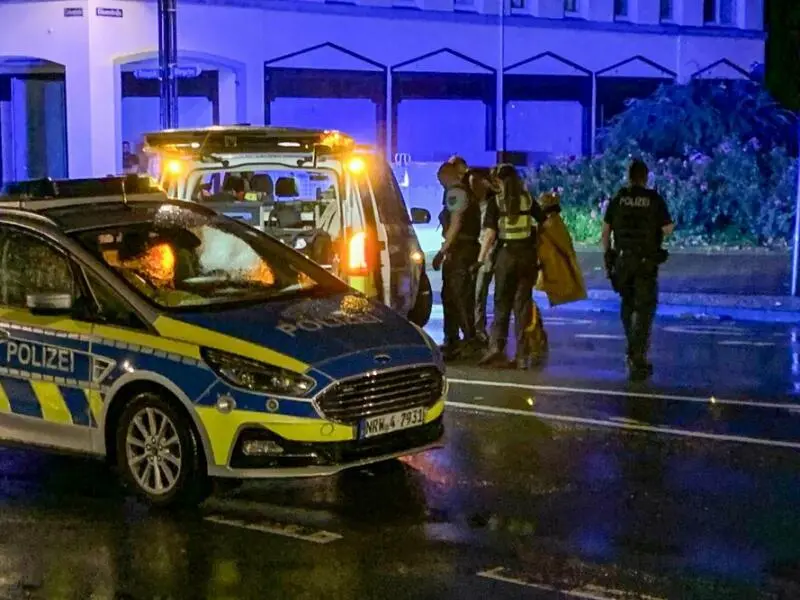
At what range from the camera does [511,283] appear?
1133 centimetres

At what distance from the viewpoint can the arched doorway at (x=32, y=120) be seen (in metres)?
26.8

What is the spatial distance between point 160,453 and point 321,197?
16.9 feet

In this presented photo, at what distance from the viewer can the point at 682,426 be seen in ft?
29.9

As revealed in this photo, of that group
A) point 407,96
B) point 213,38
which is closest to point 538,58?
point 407,96

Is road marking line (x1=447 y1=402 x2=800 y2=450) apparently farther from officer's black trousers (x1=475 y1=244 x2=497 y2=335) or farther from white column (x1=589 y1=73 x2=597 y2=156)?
white column (x1=589 y1=73 x2=597 y2=156)

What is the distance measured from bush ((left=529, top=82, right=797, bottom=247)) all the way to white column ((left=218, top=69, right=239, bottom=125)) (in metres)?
6.66

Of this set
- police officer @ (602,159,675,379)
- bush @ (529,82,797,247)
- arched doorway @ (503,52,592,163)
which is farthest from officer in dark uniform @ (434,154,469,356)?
arched doorway @ (503,52,592,163)

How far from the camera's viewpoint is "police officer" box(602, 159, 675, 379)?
10.8 metres

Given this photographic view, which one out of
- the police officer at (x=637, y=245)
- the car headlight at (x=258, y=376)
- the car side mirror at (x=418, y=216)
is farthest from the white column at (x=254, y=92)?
the car headlight at (x=258, y=376)

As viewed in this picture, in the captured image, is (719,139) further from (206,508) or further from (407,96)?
(206,508)

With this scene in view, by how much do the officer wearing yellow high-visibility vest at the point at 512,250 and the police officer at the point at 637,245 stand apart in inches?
25.6

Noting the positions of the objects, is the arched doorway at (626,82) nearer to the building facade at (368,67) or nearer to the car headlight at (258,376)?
the building facade at (368,67)

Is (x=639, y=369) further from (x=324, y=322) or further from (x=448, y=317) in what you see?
(x=324, y=322)

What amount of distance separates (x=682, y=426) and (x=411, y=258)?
3.10 metres
